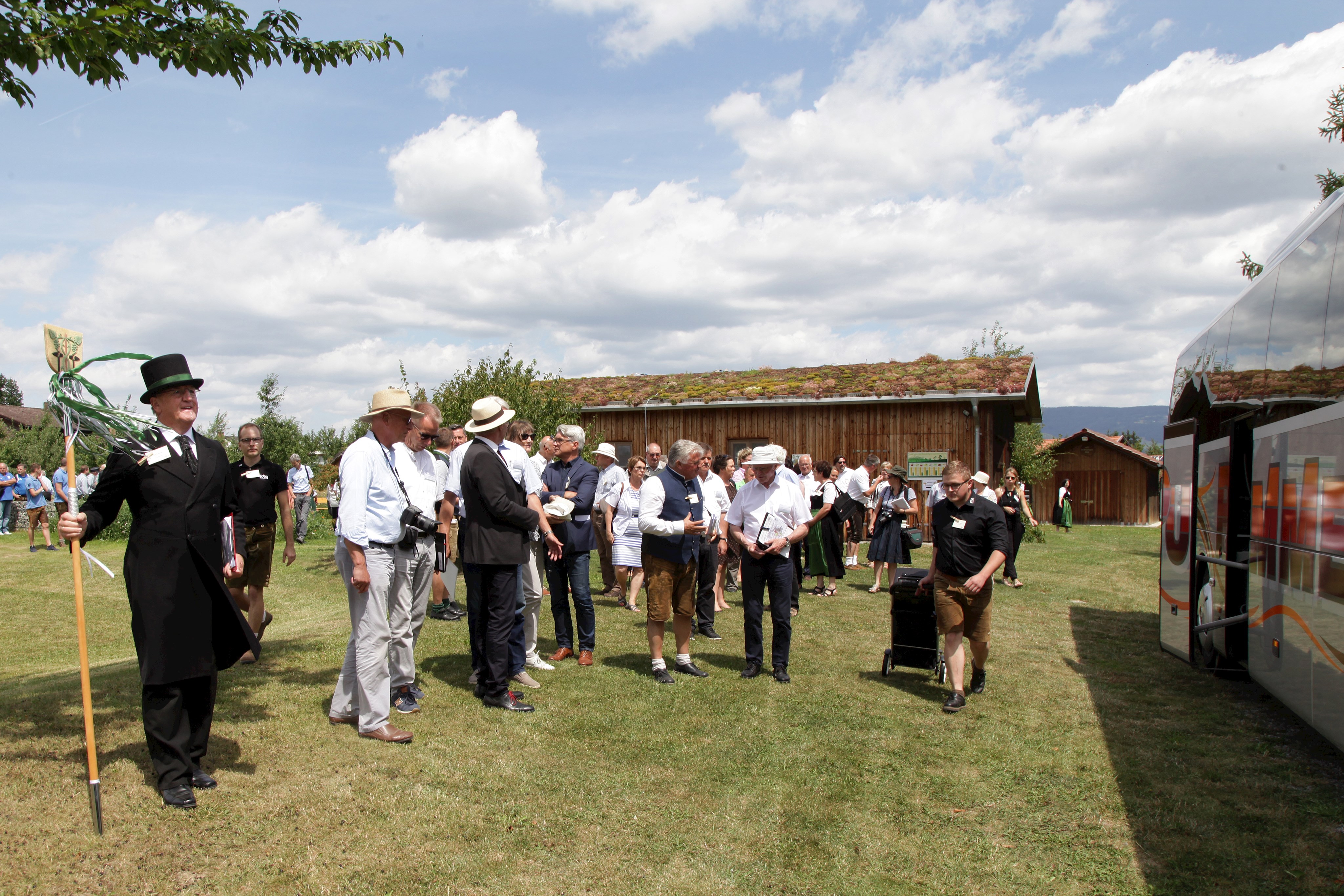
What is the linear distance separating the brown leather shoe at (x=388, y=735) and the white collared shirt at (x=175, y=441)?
1941 millimetres

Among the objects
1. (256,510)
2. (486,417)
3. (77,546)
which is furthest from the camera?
(256,510)

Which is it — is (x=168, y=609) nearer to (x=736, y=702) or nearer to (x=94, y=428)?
(x=94, y=428)

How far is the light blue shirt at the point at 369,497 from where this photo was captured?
16.2 ft

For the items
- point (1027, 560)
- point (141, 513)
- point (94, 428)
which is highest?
point (94, 428)

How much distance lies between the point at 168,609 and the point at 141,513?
48 centimetres

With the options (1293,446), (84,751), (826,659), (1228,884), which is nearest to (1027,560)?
(826,659)

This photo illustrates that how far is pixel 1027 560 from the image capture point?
16.8 m

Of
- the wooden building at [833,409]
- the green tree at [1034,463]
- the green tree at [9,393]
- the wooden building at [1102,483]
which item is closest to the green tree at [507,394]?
the wooden building at [833,409]

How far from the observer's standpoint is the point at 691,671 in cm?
699

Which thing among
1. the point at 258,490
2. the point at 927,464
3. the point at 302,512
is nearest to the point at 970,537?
the point at 258,490

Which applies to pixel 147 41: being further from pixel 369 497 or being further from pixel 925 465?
pixel 925 465

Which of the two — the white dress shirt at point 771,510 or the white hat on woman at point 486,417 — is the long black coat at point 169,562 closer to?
the white hat on woman at point 486,417

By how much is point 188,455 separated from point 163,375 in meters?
0.41

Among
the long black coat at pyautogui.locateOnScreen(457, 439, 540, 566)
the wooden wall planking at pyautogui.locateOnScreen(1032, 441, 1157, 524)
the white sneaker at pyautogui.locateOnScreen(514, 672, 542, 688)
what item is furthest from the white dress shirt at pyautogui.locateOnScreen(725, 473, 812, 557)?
the wooden wall planking at pyautogui.locateOnScreen(1032, 441, 1157, 524)
